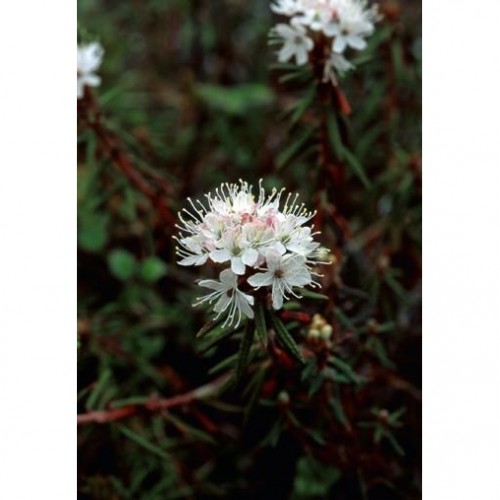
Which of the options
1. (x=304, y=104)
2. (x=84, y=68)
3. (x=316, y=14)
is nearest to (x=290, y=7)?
(x=316, y=14)

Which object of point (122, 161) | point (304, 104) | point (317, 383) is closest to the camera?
point (317, 383)

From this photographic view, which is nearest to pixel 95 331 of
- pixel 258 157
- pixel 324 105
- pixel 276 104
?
pixel 324 105

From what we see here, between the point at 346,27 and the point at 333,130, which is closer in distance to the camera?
the point at 346,27

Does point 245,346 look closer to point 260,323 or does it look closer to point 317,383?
point 260,323

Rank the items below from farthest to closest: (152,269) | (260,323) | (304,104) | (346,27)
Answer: (152,269), (304,104), (346,27), (260,323)

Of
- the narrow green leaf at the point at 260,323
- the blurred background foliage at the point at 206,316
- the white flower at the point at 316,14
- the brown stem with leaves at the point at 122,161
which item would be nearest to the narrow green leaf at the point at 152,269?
the blurred background foliage at the point at 206,316

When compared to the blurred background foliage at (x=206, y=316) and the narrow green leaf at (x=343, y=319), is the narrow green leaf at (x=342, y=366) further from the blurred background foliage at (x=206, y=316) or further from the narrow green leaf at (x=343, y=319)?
the narrow green leaf at (x=343, y=319)
